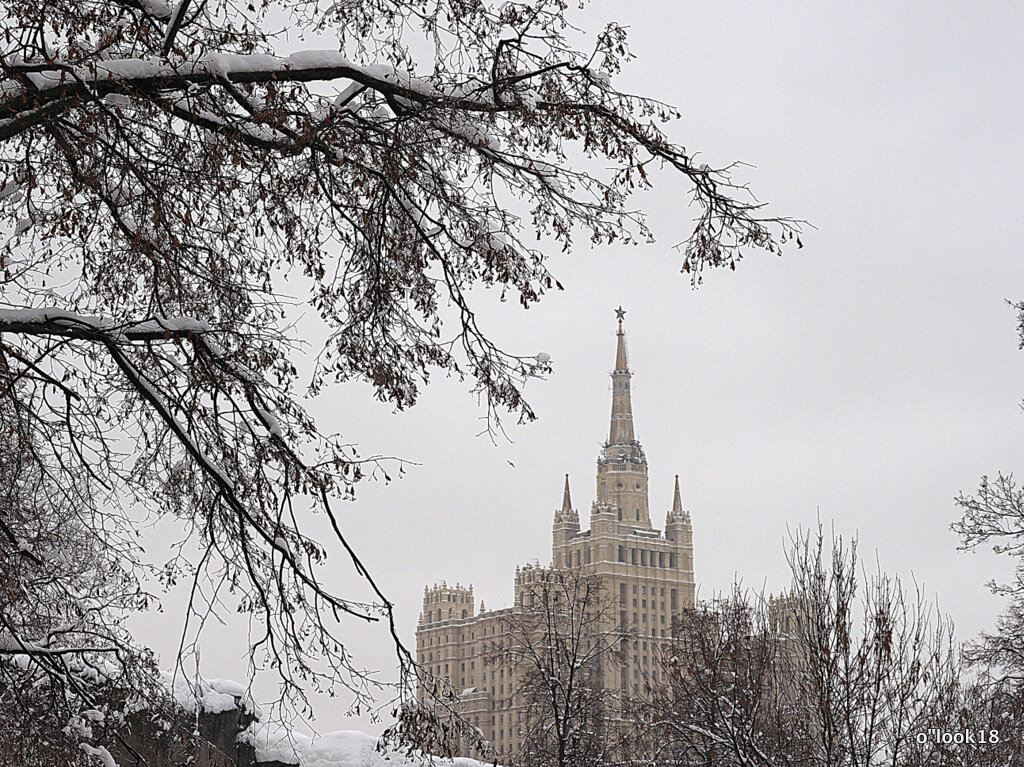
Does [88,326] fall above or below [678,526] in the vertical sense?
below

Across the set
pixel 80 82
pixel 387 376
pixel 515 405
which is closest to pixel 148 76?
pixel 80 82

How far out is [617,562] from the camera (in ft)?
412

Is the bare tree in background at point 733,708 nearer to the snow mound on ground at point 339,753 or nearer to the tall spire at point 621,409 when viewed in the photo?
the snow mound on ground at point 339,753

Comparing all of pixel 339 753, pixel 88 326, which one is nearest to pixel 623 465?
pixel 339 753

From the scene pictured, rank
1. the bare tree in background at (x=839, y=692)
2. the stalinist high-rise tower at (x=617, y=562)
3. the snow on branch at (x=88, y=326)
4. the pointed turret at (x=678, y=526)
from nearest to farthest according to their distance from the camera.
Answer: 1. the snow on branch at (x=88, y=326)
2. the bare tree in background at (x=839, y=692)
3. the stalinist high-rise tower at (x=617, y=562)
4. the pointed turret at (x=678, y=526)

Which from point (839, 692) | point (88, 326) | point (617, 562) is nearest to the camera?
point (88, 326)

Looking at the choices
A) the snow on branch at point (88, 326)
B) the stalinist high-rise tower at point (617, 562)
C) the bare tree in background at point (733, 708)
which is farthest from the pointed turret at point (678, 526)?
the snow on branch at point (88, 326)

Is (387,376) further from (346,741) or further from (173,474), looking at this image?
(346,741)

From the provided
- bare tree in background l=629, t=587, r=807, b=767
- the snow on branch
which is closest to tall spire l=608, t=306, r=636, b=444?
bare tree in background l=629, t=587, r=807, b=767

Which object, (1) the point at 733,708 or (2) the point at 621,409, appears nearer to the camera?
(1) the point at 733,708

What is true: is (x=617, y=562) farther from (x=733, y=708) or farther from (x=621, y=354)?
(x=733, y=708)

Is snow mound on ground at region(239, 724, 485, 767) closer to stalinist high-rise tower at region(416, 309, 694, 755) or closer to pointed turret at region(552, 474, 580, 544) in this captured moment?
stalinist high-rise tower at region(416, 309, 694, 755)

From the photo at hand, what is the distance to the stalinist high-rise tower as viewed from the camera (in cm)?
11600

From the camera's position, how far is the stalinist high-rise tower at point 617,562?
381 feet
